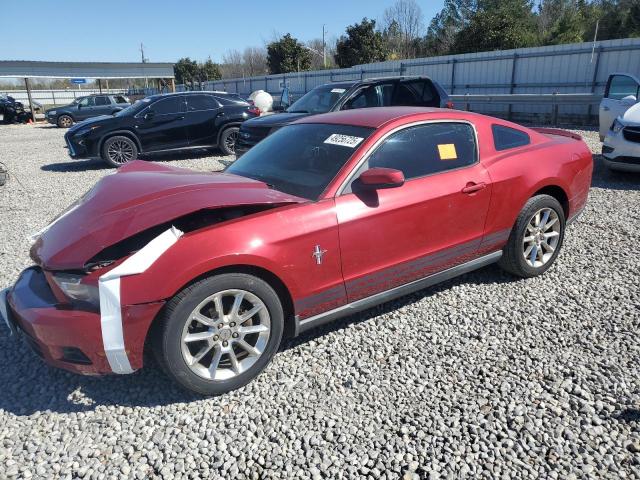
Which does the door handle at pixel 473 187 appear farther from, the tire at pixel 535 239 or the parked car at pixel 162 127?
the parked car at pixel 162 127

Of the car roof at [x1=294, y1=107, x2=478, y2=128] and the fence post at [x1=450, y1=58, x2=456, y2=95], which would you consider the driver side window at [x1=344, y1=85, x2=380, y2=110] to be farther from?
the fence post at [x1=450, y1=58, x2=456, y2=95]

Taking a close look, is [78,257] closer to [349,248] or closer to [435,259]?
[349,248]

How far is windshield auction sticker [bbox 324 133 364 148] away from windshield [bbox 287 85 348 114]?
5114mm

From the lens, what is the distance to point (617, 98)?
30.6 ft

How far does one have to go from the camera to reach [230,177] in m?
3.43

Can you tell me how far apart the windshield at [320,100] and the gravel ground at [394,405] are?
552 cm

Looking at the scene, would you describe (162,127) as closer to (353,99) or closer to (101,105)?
(353,99)

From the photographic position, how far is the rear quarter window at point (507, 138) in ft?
13.1

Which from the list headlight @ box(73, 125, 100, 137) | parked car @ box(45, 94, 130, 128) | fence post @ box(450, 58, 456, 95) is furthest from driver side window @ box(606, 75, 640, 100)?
parked car @ box(45, 94, 130, 128)

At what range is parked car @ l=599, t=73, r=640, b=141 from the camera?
8.59 meters

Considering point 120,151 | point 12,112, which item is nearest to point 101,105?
point 12,112

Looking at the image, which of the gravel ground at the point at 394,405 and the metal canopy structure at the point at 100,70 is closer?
the gravel ground at the point at 394,405

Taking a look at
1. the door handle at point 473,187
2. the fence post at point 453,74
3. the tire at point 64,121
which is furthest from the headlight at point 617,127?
the tire at point 64,121

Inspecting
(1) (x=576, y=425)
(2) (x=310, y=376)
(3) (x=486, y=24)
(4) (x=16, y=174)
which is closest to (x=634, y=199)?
(1) (x=576, y=425)
